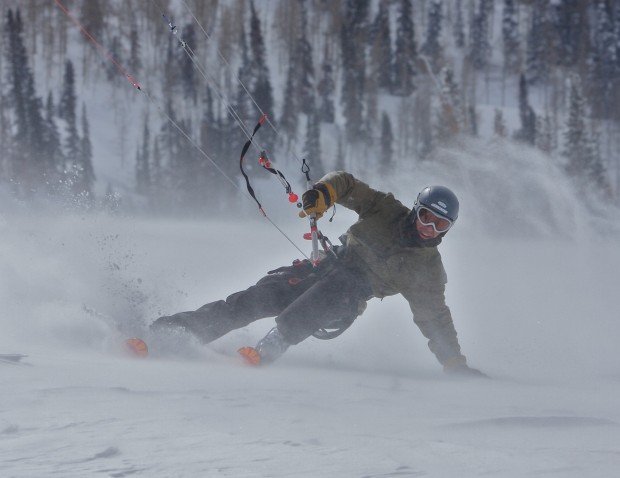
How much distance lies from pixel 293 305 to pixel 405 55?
67055 mm

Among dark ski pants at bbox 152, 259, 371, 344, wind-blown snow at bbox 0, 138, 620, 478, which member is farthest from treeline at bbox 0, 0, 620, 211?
dark ski pants at bbox 152, 259, 371, 344

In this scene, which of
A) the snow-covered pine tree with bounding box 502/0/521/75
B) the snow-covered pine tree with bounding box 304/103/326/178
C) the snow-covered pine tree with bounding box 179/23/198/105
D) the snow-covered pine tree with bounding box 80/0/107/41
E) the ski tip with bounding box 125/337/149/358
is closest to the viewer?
the ski tip with bounding box 125/337/149/358

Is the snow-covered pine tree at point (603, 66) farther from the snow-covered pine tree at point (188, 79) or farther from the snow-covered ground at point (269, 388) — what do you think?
the snow-covered ground at point (269, 388)

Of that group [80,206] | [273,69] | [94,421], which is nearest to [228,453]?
[94,421]

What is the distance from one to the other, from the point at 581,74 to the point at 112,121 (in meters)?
39.8

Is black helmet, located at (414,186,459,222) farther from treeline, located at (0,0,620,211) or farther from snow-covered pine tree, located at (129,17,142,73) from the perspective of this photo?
snow-covered pine tree, located at (129,17,142,73)

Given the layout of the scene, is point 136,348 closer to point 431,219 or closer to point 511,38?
point 431,219

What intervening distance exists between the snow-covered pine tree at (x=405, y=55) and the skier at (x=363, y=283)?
61.7 m

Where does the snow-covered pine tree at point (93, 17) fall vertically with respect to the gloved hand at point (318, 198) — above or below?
above

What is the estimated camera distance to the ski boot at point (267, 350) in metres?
5.23

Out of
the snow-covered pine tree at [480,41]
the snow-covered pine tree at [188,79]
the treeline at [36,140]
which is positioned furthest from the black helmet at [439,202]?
the snow-covered pine tree at [480,41]

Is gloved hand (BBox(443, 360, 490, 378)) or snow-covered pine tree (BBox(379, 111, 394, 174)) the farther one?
snow-covered pine tree (BBox(379, 111, 394, 174))

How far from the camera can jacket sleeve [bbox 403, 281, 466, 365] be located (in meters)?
5.82

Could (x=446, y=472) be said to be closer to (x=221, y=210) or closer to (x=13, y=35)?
(x=221, y=210)
